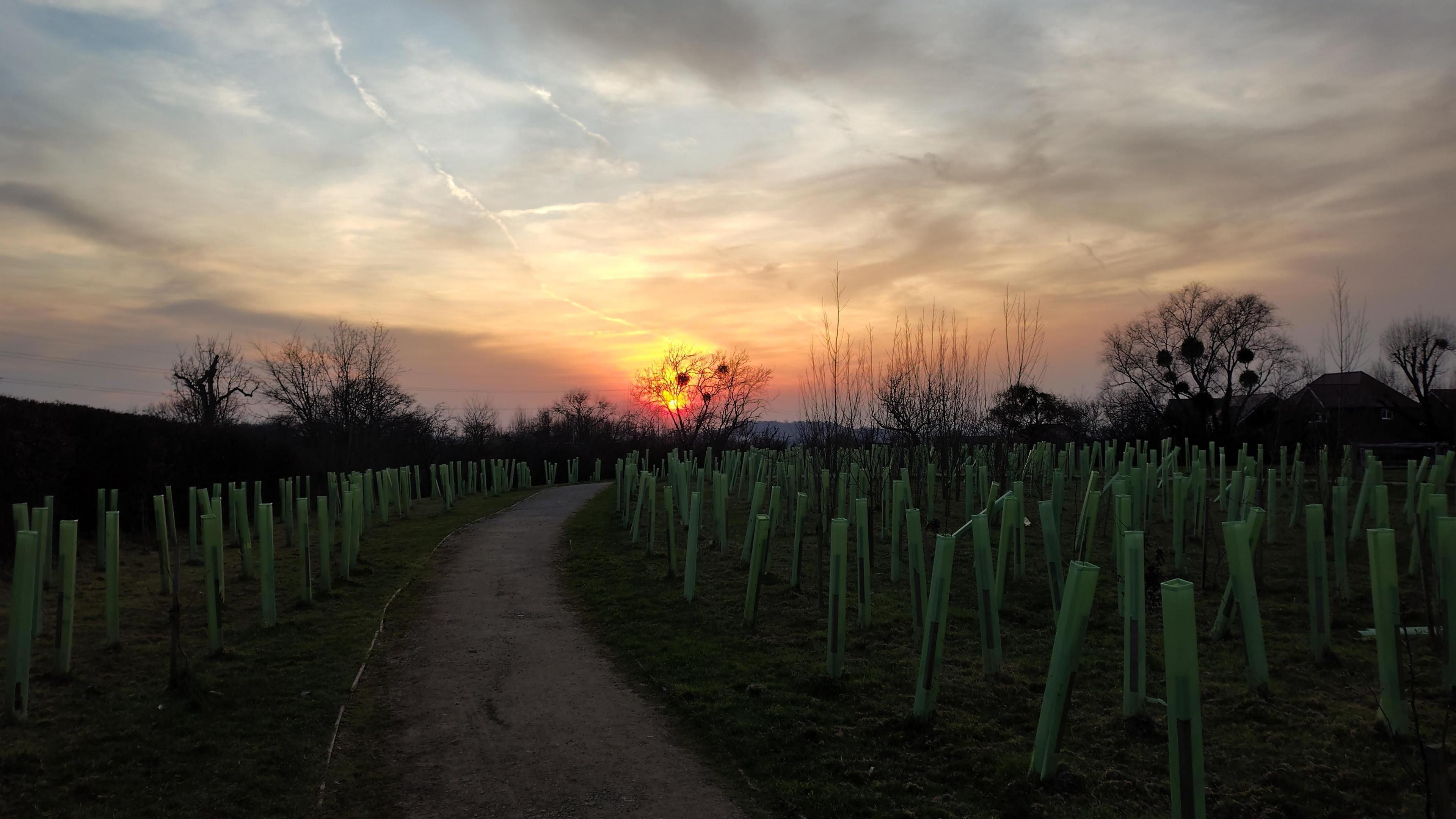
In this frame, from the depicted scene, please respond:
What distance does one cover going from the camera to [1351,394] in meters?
30.4

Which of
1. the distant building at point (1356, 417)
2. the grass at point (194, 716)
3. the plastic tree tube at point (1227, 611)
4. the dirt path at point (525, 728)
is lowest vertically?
the dirt path at point (525, 728)

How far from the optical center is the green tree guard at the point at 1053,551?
7973 millimetres

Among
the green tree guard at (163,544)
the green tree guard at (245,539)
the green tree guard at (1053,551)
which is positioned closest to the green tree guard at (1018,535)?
the green tree guard at (1053,551)

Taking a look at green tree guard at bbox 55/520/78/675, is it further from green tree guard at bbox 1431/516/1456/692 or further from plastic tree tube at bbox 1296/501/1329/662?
green tree guard at bbox 1431/516/1456/692

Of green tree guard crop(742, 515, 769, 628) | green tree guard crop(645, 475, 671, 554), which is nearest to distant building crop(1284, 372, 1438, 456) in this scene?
green tree guard crop(742, 515, 769, 628)

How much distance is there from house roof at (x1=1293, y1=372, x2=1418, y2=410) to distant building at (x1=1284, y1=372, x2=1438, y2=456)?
0.15 ft

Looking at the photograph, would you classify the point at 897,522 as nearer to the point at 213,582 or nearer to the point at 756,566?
the point at 756,566

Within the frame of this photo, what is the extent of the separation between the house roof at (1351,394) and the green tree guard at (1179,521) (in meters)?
4.09

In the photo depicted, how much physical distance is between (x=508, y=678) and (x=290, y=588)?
219 inches

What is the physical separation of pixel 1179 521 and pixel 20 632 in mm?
11595

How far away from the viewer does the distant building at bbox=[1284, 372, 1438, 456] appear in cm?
1595

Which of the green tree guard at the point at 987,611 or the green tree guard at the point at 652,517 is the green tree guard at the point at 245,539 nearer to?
the green tree guard at the point at 652,517

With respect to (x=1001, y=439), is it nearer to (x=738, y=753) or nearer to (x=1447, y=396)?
(x=738, y=753)

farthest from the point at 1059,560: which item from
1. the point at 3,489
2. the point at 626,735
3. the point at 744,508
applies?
the point at 3,489
